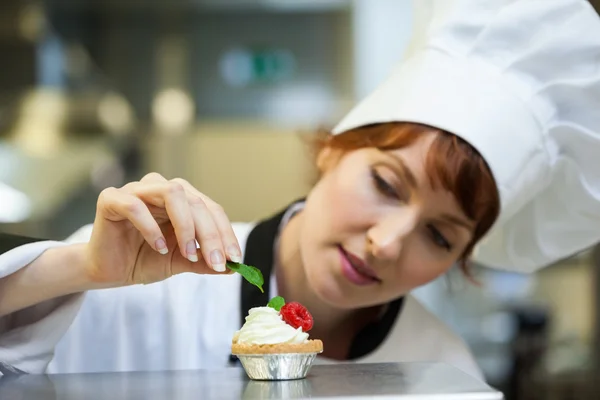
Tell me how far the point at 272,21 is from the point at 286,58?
143mm

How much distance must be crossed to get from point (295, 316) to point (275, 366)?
0.22 ft

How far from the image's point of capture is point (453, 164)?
1022 millimetres

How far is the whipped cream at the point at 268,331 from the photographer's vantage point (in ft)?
2.40

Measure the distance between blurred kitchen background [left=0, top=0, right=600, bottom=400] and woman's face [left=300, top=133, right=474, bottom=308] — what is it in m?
1.44

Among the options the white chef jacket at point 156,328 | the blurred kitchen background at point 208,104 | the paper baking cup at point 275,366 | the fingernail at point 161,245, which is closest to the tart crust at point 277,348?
the paper baking cup at point 275,366

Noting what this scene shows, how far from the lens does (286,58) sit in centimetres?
312

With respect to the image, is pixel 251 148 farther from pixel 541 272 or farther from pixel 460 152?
pixel 460 152

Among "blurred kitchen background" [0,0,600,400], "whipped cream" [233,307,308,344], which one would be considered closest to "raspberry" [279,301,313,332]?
"whipped cream" [233,307,308,344]

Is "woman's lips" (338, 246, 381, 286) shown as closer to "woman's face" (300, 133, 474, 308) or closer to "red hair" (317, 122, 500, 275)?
"woman's face" (300, 133, 474, 308)

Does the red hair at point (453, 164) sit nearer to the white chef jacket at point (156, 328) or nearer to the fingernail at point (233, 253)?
the white chef jacket at point (156, 328)

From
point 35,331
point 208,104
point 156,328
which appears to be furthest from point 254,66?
point 35,331

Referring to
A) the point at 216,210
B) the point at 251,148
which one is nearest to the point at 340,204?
the point at 216,210

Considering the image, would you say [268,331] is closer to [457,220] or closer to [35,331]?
[35,331]

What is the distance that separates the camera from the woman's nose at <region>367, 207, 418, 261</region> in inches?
39.4
